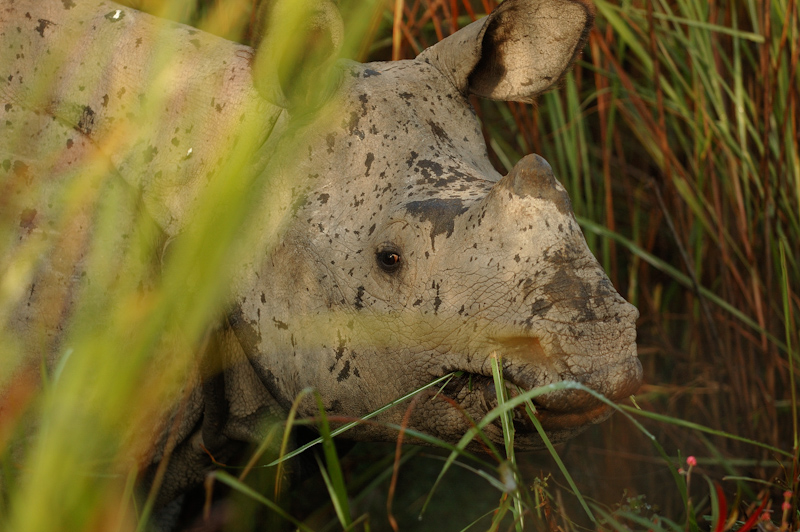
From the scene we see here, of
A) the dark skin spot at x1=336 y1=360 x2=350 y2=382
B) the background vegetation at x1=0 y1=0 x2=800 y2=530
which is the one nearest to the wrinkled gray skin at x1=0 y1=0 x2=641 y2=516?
the dark skin spot at x1=336 y1=360 x2=350 y2=382

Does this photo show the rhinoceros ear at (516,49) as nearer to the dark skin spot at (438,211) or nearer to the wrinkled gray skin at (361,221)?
the wrinkled gray skin at (361,221)

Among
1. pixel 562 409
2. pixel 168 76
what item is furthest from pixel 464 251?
pixel 168 76

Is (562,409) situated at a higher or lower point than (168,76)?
lower

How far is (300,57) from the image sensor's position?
1772 mm

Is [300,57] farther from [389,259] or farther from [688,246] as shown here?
[688,246]

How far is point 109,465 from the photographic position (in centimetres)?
185

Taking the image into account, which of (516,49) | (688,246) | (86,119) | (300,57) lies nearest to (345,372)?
(300,57)

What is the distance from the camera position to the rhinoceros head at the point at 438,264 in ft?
4.83

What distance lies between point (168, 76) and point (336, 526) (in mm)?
1576

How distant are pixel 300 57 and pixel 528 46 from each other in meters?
0.64

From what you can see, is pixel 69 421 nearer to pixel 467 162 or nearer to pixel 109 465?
pixel 109 465

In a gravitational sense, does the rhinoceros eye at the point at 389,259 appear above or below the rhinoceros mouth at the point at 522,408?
above

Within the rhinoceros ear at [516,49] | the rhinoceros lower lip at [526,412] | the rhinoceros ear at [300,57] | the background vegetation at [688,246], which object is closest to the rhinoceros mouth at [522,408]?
the rhinoceros lower lip at [526,412]

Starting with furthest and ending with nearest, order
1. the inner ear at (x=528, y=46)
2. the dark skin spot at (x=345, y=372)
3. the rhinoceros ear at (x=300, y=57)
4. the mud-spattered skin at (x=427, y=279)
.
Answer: the inner ear at (x=528, y=46)
the dark skin spot at (x=345, y=372)
the rhinoceros ear at (x=300, y=57)
the mud-spattered skin at (x=427, y=279)
